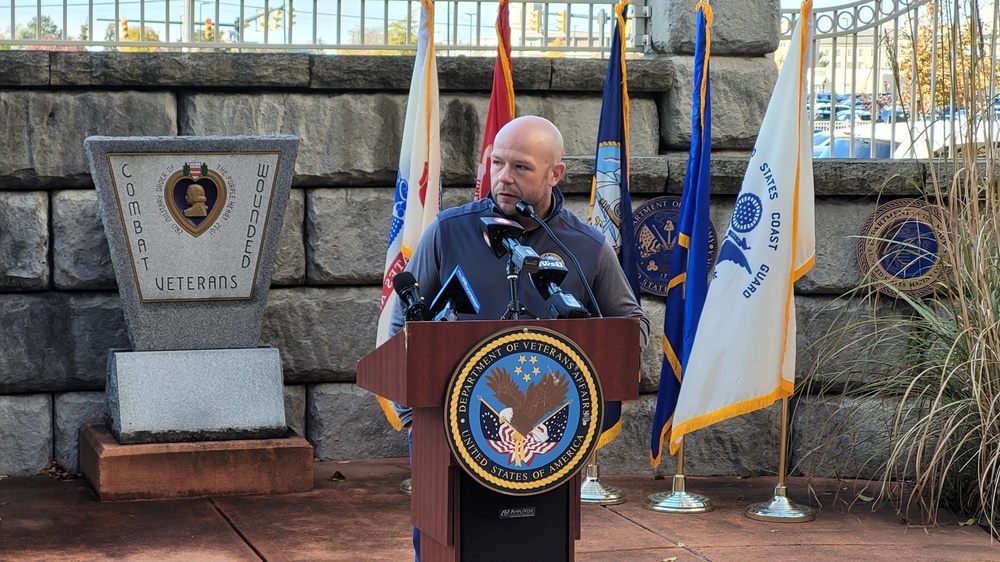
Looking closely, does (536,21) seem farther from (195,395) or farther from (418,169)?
(195,395)

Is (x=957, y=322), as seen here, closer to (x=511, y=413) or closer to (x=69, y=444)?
→ (x=511, y=413)

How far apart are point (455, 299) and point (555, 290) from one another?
0.24 metres

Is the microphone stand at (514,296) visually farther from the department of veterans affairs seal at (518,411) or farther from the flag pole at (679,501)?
the flag pole at (679,501)

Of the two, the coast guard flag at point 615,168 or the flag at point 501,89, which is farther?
the flag at point 501,89

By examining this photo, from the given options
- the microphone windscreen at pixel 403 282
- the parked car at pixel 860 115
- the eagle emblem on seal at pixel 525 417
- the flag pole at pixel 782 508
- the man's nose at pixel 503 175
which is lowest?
→ the flag pole at pixel 782 508

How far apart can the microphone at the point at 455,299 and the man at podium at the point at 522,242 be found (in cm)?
28

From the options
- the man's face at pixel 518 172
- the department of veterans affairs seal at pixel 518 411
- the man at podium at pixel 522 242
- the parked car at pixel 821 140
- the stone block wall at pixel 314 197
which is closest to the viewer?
the department of veterans affairs seal at pixel 518 411

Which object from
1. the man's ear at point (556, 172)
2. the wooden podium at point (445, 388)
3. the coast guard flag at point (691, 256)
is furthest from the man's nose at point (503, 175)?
the coast guard flag at point (691, 256)

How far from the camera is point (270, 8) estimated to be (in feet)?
22.4

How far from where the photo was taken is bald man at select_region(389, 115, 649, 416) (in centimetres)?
336

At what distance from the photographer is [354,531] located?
5258mm

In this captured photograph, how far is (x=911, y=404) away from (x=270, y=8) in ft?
12.8

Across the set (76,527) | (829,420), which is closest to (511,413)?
(76,527)

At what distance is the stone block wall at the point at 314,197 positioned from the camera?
628cm
